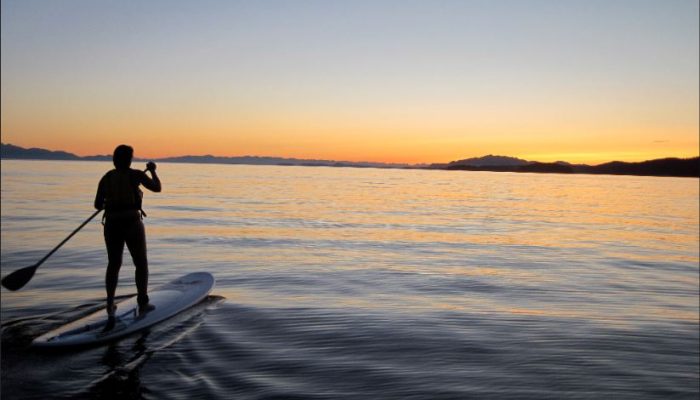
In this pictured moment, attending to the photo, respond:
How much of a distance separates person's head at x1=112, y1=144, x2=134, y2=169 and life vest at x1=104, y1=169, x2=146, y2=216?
0.10 metres

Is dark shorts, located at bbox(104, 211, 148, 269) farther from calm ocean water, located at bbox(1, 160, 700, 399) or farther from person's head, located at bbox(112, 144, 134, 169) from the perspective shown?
calm ocean water, located at bbox(1, 160, 700, 399)

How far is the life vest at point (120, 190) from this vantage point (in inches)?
299

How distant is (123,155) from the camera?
7.54 m

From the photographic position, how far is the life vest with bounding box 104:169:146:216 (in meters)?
7.60

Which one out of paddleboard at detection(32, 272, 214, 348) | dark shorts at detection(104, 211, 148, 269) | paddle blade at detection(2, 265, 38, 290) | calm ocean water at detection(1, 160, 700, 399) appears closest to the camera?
calm ocean water at detection(1, 160, 700, 399)

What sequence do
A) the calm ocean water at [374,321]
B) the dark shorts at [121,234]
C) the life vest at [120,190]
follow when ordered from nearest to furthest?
the calm ocean water at [374,321]
the life vest at [120,190]
the dark shorts at [121,234]

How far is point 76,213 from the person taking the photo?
29391 millimetres

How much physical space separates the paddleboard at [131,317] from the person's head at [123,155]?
2.47 m

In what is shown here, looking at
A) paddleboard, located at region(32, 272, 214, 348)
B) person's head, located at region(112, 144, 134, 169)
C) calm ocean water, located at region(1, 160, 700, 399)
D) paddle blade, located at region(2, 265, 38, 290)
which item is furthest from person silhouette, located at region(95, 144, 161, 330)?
paddle blade, located at region(2, 265, 38, 290)

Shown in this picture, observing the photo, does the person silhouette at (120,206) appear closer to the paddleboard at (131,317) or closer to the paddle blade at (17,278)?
the paddleboard at (131,317)

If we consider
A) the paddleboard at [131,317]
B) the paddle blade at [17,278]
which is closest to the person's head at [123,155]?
the paddleboard at [131,317]

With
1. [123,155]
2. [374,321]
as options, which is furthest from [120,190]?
[374,321]

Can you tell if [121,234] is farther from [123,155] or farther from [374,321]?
[374,321]

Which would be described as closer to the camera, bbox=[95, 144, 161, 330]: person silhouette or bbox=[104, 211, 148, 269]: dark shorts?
bbox=[95, 144, 161, 330]: person silhouette
